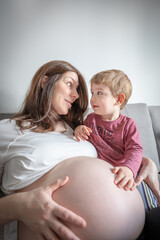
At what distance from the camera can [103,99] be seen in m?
1.11

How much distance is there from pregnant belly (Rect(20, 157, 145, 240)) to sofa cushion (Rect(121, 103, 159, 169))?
2.58 ft

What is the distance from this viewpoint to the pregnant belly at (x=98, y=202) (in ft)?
2.25

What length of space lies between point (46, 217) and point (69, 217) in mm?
80

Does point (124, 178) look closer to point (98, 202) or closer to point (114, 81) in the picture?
point (98, 202)

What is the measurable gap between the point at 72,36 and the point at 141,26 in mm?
784

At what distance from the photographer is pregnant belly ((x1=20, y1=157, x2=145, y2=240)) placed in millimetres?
686

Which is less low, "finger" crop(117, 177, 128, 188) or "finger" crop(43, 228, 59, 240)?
"finger" crop(117, 177, 128, 188)

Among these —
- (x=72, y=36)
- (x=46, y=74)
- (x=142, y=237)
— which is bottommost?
(x=142, y=237)

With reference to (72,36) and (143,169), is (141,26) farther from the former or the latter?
(143,169)

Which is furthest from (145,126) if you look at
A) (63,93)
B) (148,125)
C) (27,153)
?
(27,153)

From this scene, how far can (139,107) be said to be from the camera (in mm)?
1702

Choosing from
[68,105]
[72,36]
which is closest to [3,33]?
[72,36]

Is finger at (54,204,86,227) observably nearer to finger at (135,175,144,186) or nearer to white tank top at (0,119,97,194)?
white tank top at (0,119,97,194)

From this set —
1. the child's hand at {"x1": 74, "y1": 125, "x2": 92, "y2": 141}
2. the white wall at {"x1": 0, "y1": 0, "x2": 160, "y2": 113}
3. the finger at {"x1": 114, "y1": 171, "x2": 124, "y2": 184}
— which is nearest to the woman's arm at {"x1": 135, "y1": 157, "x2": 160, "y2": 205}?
the finger at {"x1": 114, "y1": 171, "x2": 124, "y2": 184}
